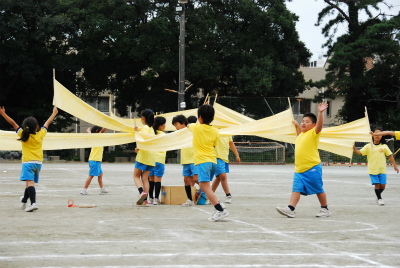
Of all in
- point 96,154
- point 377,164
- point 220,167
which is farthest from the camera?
A: point 96,154

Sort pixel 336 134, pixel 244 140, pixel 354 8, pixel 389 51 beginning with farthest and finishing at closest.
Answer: pixel 354 8, pixel 389 51, pixel 244 140, pixel 336 134

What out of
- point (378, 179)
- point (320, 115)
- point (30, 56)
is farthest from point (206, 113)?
point (30, 56)

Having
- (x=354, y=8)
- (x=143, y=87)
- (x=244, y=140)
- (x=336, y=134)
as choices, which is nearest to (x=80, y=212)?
(x=336, y=134)

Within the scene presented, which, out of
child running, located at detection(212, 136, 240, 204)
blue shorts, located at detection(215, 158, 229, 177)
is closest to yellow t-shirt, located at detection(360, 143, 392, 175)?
child running, located at detection(212, 136, 240, 204)

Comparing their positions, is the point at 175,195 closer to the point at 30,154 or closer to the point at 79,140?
the point at 79,140

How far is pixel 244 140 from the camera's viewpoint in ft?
112

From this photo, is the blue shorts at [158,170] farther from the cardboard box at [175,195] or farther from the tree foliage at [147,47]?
the tree foliage at [147,47]

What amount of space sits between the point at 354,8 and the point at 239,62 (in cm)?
1104

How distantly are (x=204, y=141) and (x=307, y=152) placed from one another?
1672 millimetres

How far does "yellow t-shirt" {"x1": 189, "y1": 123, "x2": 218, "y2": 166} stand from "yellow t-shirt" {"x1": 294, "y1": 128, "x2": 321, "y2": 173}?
4.46ft

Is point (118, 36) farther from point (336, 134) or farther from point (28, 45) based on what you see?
point (336, 134)

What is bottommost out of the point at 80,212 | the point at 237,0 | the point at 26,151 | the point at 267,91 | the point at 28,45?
the point at 80,212

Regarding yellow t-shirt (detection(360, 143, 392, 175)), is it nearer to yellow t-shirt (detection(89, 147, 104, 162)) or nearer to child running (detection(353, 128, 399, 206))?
child running (detection(353, 128, 399, 206))

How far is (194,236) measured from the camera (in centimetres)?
728
